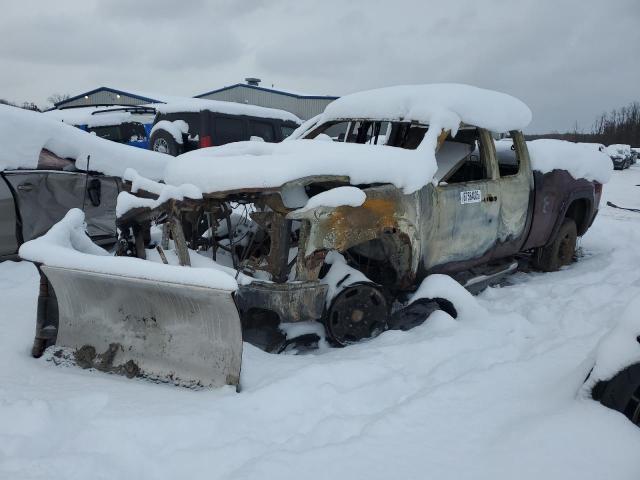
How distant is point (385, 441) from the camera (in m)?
2.41

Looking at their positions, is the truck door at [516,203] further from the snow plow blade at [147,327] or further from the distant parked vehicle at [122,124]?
the distant parked vehicle at [122,124]

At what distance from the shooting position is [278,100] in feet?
100.0

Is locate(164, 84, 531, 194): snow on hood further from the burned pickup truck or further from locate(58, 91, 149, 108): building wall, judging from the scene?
locate(58, 91, 149, 108): building wall

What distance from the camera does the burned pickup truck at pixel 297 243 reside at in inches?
119

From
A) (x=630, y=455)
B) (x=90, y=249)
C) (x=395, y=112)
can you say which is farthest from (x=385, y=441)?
(x=395, y=112)

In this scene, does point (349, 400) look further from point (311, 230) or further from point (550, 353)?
point (550, 353)

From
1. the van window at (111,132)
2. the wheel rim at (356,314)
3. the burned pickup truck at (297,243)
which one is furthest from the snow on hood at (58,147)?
the van window at (111,132)

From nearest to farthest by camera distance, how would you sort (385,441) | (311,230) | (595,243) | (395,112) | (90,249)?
(385,441) < (311,230) < (90,249) < (395,112) < (595,243)

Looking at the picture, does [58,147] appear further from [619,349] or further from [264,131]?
[619,349]

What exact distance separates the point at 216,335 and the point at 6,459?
116 cm

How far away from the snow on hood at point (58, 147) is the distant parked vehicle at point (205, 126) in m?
3.22

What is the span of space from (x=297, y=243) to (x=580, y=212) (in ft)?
13.0

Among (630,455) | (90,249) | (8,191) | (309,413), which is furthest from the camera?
(8,191)

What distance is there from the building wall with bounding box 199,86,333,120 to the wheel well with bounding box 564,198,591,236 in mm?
23828
